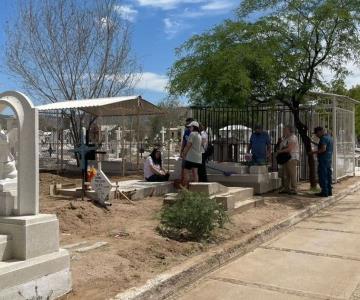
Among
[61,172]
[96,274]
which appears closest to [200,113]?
[61,172]

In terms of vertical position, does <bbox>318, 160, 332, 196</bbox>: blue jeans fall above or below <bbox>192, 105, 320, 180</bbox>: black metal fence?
below

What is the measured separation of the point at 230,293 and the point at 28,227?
226cm

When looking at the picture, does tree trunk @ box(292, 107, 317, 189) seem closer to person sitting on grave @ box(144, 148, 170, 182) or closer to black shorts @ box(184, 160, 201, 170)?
black shorts @ box(184, 160, 201, 170)

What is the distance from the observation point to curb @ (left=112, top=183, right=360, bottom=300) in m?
4.96

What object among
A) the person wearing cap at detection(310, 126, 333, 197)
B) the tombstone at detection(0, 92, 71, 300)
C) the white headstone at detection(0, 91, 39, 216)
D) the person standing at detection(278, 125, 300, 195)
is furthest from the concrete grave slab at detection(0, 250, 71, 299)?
the person wearing cap at detection(310, 126, 333, 197)

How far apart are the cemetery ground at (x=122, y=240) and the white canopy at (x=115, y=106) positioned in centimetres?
447

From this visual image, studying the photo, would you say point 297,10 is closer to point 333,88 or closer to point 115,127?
point 333,88

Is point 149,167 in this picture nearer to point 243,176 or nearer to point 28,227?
point 243,176

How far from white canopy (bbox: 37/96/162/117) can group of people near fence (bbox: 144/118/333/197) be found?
9.55ft

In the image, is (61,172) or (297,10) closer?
(297,10)

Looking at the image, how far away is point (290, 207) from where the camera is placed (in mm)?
11180

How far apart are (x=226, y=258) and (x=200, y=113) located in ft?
34.0

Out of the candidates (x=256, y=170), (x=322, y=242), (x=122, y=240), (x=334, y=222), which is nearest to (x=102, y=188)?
(x=122, y=240)

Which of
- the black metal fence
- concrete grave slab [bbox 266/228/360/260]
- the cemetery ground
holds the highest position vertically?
the black metal fence
